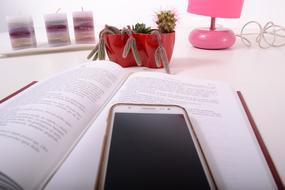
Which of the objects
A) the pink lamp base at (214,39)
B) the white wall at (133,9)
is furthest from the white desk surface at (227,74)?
the white wall at (133,9)

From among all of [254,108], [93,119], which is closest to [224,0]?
[254,108]

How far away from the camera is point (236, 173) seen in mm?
249

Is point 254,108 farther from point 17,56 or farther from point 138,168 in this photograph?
point 17,56

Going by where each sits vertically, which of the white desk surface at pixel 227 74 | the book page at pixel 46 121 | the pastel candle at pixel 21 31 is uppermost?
the pastel candle at pixel 21 31

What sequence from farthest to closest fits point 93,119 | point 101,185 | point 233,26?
point 233,26 → point 93,119 → point 101,185

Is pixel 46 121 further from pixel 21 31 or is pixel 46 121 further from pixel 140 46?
pixel 21 31

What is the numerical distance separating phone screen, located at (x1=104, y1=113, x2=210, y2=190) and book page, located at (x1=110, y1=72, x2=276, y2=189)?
0.02 metres

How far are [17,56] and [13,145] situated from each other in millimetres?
534

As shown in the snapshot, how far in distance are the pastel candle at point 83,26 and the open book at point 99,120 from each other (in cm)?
32

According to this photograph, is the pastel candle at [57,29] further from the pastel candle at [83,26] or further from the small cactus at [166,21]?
the small cactus at [166,21]

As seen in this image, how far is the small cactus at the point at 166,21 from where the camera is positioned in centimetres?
57

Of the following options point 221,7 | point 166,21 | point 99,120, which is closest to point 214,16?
point 221,7

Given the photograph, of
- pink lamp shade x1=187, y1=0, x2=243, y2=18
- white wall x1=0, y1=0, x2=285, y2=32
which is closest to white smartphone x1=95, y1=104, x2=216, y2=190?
pink lamp shade x1=187, y1=0, x2=243, y2=18

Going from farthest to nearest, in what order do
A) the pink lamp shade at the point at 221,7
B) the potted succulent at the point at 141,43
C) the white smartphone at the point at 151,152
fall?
the pink lamp shade at the point at 221,7, the potted succulent at the point at 141,43, the white smartphone at the point at 151,152
